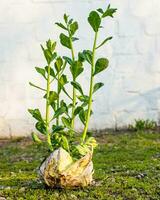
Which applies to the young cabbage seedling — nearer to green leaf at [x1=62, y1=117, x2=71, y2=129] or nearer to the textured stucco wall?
green leaf at [x1=62, y1=117, x2=71, y2=129]

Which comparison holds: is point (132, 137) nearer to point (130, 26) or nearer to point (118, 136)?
point (118, 136)

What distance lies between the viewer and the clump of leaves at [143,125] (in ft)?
20.6

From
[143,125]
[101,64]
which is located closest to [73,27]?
[101,64]

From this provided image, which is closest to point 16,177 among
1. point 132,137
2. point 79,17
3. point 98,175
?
point 98,175

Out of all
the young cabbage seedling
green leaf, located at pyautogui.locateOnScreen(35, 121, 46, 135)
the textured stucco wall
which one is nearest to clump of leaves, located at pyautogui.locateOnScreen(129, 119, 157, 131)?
the textured stucco wall

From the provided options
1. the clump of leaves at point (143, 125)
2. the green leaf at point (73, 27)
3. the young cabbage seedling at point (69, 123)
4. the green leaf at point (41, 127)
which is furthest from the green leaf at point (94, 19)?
the clump of leaves at point (143, 125)

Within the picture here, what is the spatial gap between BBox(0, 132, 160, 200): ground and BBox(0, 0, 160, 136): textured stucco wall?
0.97 feet

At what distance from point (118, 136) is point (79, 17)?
3.90ft

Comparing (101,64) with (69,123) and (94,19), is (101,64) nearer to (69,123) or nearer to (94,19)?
(94,19)

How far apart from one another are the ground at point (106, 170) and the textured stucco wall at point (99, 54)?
30cm

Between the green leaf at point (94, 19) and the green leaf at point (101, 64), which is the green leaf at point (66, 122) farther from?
the green leaf at point (94, 19)

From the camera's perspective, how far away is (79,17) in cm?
620

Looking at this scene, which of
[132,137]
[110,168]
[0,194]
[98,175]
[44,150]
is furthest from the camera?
[132,137]

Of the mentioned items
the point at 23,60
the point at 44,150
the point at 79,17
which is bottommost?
the point at 44,150
